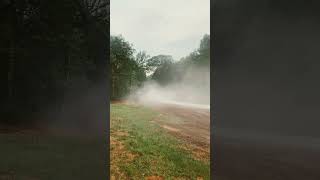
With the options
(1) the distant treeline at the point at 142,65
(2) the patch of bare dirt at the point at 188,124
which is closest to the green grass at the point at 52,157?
(2) the patch of bare dirt at the point at 188,124

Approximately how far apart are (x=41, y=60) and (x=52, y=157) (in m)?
1.56

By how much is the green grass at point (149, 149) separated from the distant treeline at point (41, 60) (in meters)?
1.81

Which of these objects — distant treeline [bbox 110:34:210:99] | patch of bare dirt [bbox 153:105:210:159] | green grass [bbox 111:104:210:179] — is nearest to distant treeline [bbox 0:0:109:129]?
green grass [bbox 111:104:210:179]

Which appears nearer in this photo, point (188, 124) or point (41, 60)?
point (41, 60)

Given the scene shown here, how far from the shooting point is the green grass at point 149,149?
272 inches

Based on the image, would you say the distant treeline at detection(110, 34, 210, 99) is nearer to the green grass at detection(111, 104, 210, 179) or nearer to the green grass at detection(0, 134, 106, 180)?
the green grass at detection(111, 104, 210, 179)

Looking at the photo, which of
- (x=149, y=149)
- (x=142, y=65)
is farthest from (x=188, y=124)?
(x=142, y=65)

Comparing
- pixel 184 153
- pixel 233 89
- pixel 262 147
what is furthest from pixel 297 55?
pixel 184 153

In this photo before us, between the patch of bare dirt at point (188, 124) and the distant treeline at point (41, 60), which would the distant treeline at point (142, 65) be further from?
the distant treeline at point (41, 60)

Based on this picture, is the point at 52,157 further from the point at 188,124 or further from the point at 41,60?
the point at 188,124

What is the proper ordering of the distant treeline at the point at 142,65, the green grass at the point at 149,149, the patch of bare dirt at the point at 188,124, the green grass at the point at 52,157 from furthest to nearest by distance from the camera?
the distant treeline at the point at 142,65, the patch of bare dirt at the point at 188,124, the green grass at the point at 149,149, the green grass at the point at 52,157

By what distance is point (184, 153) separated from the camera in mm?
7879

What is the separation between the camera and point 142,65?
909cm

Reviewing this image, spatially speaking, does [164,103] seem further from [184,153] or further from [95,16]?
[95,16]
